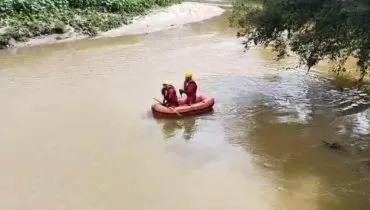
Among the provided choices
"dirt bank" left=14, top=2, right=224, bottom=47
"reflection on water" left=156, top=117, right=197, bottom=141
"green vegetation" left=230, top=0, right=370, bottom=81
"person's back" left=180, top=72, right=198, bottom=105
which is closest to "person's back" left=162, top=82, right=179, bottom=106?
"person's back" left=180, top=72, right=198, bottom=105

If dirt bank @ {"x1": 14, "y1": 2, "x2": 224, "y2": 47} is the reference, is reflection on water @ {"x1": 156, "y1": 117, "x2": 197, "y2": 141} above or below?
below

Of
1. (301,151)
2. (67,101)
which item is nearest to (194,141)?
(301,151)

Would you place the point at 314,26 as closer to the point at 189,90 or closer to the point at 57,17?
the point at 189,90

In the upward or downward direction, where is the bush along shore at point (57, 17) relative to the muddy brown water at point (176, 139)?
upward

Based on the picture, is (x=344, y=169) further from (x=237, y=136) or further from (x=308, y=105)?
(x=308, y=105)

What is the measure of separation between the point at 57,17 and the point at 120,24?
282 cm

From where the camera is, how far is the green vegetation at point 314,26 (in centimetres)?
1062

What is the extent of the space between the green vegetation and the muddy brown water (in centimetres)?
148

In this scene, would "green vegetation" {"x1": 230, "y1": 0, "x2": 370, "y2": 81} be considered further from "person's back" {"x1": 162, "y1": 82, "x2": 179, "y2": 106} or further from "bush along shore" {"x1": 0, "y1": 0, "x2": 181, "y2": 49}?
"bush along shore" {"x1": 0, "y1": 0, "x2": 181, "y2": 49}

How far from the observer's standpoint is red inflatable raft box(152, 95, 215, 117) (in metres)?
13.8

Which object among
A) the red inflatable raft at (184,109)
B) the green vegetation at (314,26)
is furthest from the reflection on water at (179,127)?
the green vegetation at (314,26)

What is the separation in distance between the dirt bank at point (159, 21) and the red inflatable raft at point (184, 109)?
9.48 meters

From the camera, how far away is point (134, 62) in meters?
19.2

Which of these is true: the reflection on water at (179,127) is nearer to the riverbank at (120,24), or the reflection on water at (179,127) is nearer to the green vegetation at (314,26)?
the green vegetation at (314,26)
